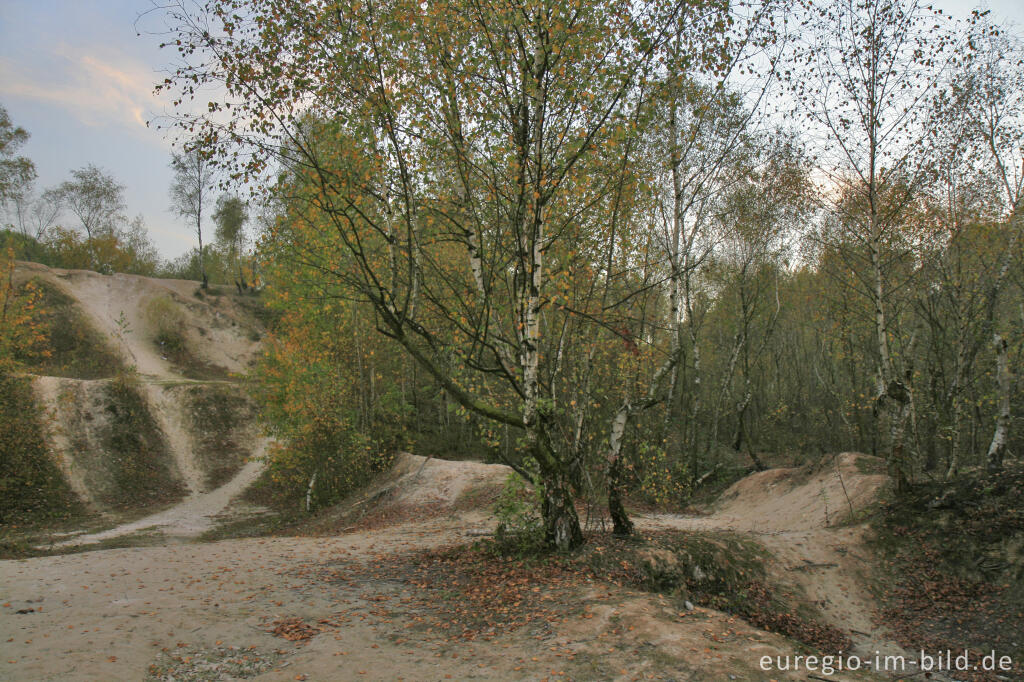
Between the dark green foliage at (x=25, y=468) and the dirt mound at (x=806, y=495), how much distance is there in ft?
62.5

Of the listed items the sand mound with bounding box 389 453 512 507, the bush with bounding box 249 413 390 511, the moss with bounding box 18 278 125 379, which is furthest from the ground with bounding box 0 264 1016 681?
the moss with bounding box 18 278 125 379

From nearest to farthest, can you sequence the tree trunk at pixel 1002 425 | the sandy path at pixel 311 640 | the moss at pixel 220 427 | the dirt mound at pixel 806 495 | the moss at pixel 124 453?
1. the sandy path at pixel 311 640
2. the tree trunk at pixel 1002 425
3. the dirt mound at pixel 806 495
4. the moss at pixel 124 453
5. the moss at pixel 220 427

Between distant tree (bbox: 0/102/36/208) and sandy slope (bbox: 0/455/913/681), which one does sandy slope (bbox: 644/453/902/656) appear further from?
distant tree (bbox: 0/102/36/208)

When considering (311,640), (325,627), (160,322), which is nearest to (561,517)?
(325,627)

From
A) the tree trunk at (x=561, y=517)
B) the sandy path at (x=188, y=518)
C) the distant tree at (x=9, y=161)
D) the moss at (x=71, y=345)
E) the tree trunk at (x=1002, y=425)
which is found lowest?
the sandy path at (x=188, y=518)

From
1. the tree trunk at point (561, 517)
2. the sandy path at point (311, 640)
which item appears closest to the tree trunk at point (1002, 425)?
the sandy path at point (311, 640)

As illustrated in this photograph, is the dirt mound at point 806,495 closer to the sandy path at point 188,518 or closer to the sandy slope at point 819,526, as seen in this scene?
the sandy slope at point 819,526

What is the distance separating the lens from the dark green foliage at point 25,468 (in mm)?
15641

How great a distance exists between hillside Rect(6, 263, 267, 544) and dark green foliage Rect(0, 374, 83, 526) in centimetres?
16

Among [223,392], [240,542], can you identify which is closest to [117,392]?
[223,392]

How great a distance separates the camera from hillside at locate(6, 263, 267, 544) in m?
18.2

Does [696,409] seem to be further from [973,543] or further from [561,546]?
[561,546]

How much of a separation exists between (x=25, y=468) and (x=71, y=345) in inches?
824

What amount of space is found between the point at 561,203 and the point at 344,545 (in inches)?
307
